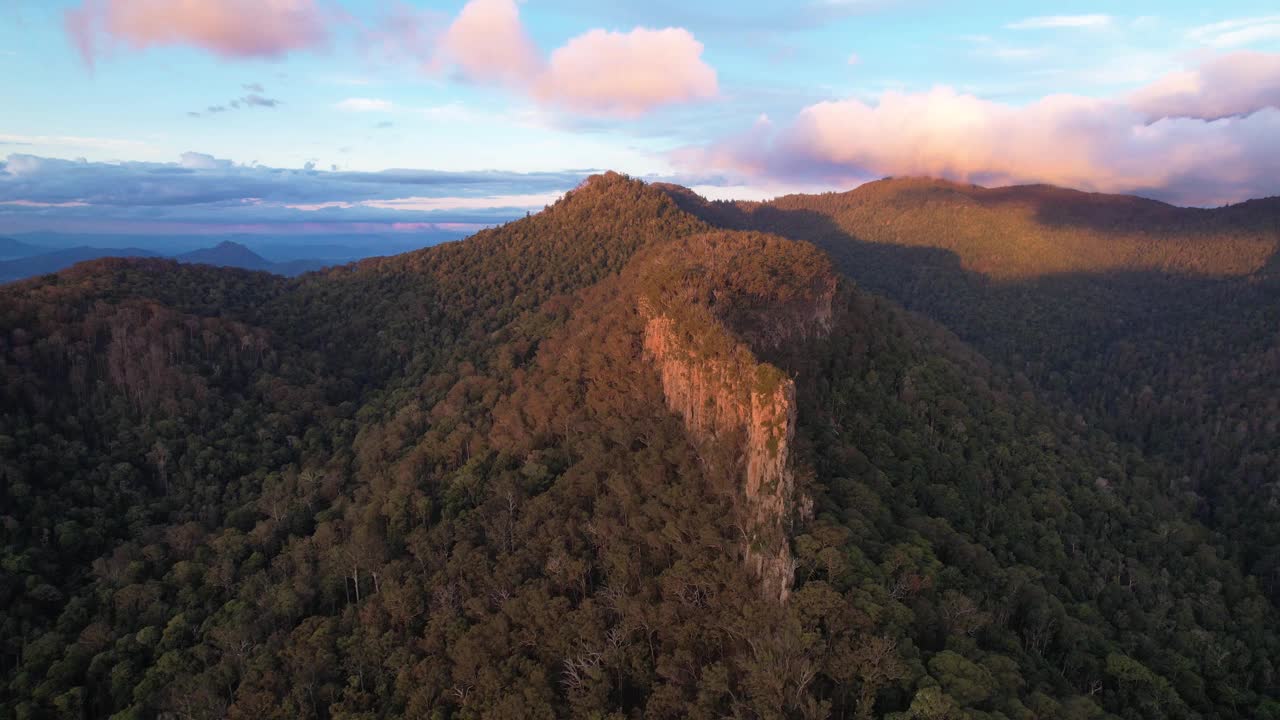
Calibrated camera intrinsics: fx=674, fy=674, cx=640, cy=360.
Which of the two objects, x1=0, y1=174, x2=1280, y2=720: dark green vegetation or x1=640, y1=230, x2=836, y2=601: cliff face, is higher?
x1=640, y1=230, x2=836, y2=601: cliff face

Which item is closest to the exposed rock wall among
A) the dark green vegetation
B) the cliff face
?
the cliff face

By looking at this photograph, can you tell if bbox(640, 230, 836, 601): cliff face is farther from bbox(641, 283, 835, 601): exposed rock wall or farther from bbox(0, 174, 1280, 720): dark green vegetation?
bbox(0, 174, 1280, 720): dark green vegetation

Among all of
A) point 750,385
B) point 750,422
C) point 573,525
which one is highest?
point 750,385

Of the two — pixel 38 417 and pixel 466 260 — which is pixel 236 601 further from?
pixel 466 260

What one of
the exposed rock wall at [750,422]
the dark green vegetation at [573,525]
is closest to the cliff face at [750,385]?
the exposed rock wall at [750,422]

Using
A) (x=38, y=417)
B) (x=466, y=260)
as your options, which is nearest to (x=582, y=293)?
(x=466, y=260)

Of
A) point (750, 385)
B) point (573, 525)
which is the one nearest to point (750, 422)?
point (750, 385)

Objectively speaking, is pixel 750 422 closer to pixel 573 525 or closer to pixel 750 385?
pixel 750 385
